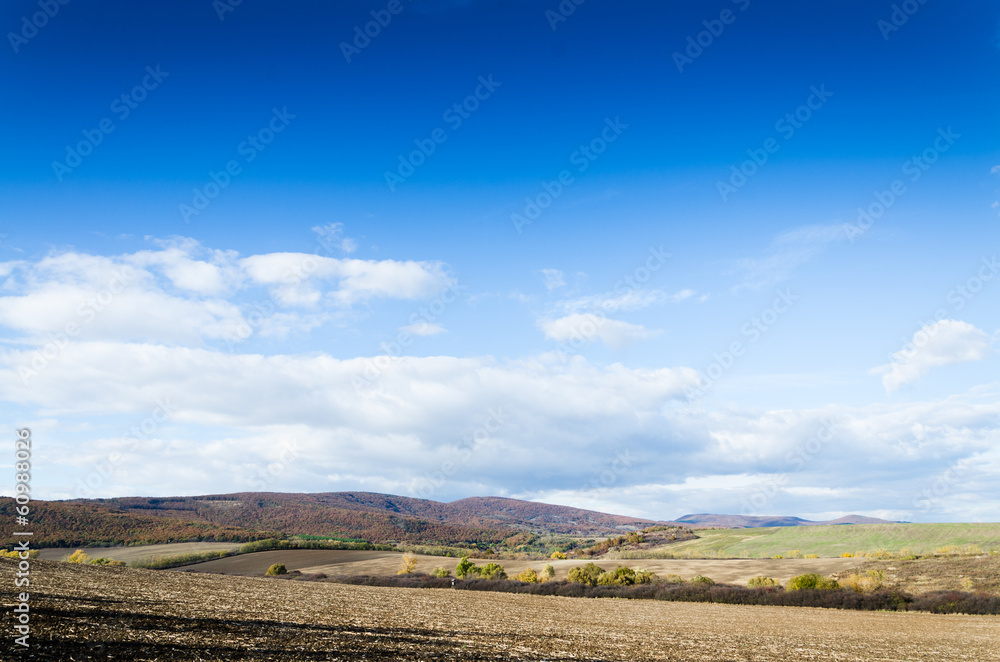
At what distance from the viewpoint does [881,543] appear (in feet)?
323

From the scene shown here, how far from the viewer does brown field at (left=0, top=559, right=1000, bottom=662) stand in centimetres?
1565

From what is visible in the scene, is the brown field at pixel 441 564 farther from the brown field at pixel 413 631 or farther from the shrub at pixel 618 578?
the brown field at pixel 413 631

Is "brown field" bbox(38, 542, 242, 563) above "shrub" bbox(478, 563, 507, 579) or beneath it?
beneath

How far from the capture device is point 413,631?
23.3 meters

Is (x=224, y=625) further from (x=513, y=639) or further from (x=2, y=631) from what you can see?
(x=513, y=639)

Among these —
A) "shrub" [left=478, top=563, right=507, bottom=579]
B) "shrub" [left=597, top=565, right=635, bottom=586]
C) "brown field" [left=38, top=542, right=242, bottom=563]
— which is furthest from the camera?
"brown field" [left=38, top=542, right=242, bottom=563]

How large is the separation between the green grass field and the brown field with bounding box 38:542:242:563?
291 feet

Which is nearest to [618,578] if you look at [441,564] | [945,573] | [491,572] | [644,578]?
[644,578]

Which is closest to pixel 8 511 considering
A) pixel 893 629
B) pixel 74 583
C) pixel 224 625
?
pixel 74 583

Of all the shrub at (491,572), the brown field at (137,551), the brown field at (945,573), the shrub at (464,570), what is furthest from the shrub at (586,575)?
the brown field at (137,551)

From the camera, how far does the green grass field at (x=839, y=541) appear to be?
91.2m

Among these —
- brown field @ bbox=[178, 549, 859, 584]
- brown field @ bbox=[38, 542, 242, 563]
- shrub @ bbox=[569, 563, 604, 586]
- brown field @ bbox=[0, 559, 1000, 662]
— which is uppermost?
brown field @ bbox=[0, 559, 1000, 662]

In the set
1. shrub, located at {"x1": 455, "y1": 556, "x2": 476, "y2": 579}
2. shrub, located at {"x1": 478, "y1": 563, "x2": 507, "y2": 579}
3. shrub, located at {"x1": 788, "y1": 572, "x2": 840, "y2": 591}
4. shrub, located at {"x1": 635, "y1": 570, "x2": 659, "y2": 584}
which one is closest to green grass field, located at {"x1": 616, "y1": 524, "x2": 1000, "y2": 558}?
shrub, located at {"x1": 788, "y1": 572, "x2": 840, "y2": 591}

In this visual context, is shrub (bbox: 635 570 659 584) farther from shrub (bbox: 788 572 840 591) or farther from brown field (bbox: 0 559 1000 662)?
brown field (bbox: 0 559 1000 662)
